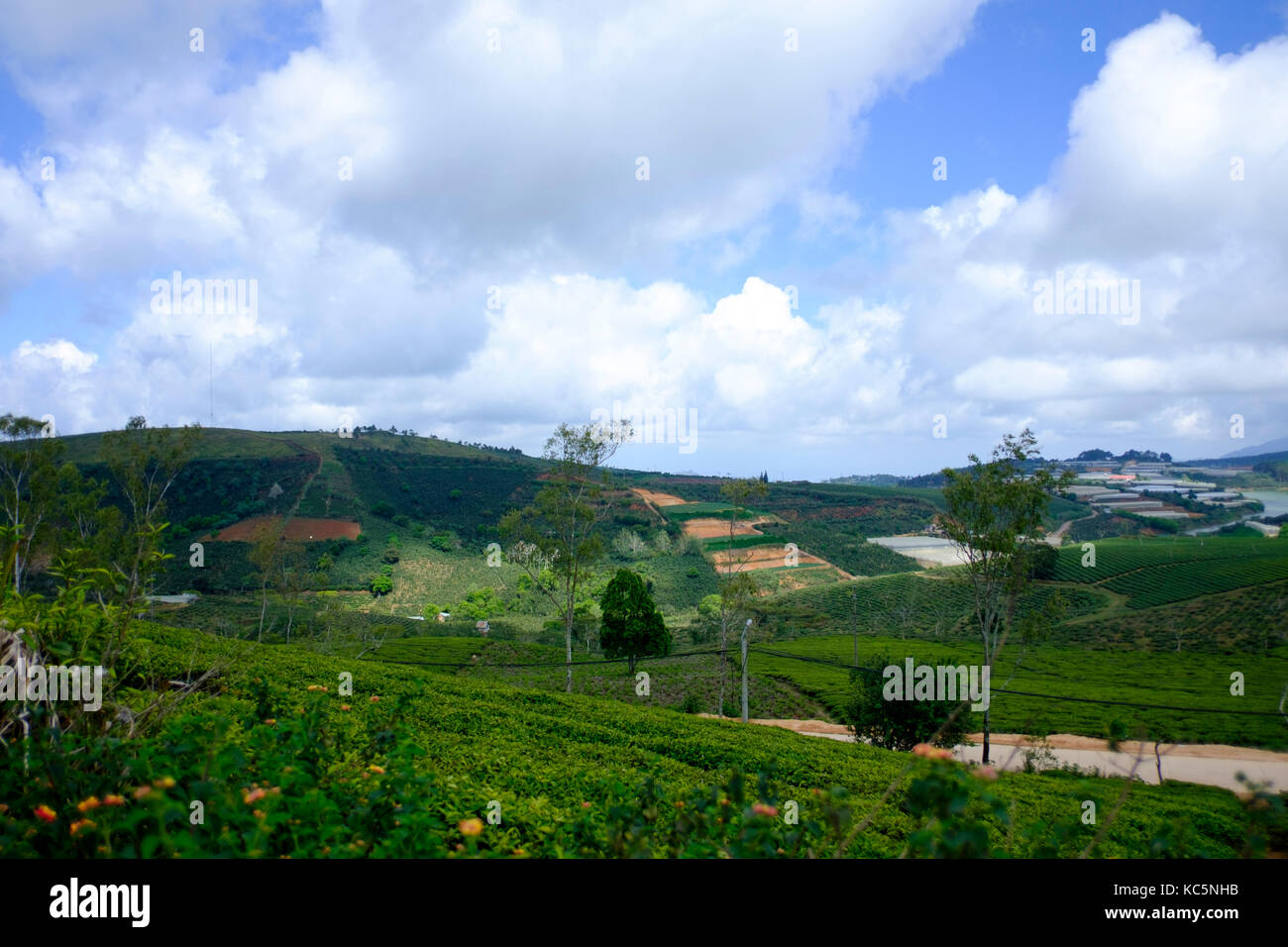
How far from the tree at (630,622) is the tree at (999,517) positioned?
1575cm

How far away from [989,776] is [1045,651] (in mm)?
51732

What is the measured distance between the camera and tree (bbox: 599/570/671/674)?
31578 mm

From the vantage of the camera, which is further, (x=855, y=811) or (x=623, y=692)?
(x=623, y=692)

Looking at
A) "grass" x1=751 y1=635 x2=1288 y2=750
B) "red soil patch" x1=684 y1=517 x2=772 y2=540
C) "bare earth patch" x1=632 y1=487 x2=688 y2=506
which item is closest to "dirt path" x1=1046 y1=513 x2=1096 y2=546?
"red soil patch" x1=684 y1=517 x2=772 y2=540

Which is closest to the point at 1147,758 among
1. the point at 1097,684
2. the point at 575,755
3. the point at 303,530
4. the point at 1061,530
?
the point at 1097,684

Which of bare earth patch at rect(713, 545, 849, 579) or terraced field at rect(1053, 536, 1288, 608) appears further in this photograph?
bare earth patch at rect(713, 545, 849, 579)

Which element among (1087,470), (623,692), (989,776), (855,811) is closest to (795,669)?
(623,692)

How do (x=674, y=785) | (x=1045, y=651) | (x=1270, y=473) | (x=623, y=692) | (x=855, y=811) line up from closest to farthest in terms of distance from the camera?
(x=674, y=785) → (x=855, y=811) → (x=623, y=692) → (x=1045, y=651) → (x=1270, y=473)

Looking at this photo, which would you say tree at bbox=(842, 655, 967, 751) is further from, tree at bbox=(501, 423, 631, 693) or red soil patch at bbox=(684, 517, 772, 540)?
red soil patch at bbox=(684, 517, 772, 540)

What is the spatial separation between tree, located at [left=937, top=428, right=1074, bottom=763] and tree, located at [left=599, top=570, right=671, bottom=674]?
1575 cm

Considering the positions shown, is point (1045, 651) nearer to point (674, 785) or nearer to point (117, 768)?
point (674, 785)

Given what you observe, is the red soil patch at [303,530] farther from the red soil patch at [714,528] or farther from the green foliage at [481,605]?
the red soil patch at [714,528]
